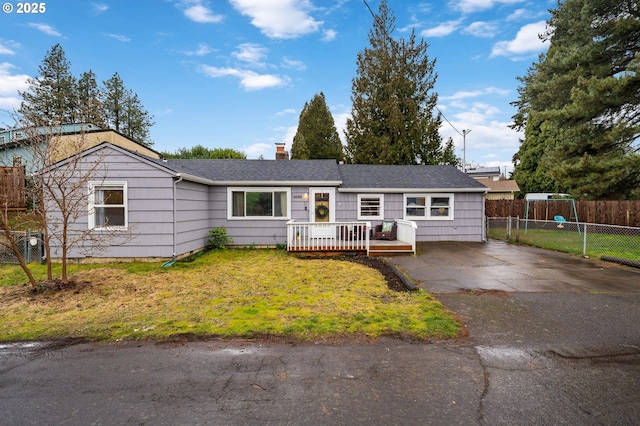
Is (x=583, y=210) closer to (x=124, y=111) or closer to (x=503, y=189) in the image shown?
(x=503, y=189)

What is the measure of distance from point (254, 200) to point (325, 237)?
322cm

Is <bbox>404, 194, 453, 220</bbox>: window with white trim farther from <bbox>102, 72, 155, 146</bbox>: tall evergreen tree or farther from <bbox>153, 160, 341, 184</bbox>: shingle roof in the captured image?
<bbox>102, 72, 155, 146</bbox>: tall evergreen tree

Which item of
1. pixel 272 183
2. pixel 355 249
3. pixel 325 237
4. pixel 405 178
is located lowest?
pixel 355 249

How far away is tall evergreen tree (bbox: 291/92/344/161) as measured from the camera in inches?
1266

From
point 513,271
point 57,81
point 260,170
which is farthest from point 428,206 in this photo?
point 57,81

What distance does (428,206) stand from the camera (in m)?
13.5

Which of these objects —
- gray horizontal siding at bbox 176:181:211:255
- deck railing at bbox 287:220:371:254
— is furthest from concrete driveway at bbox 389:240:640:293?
gray horizontal siding at bbox 176:181:211:255

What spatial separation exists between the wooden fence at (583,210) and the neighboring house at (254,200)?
9.85m

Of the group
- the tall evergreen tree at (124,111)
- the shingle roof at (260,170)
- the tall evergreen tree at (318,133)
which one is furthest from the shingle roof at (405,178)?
the tall evergreen tree at (124,111)

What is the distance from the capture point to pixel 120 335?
4.17 meters

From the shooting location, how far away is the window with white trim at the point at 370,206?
43.2 ft

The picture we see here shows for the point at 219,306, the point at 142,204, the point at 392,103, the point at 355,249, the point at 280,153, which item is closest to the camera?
the point at 219,306

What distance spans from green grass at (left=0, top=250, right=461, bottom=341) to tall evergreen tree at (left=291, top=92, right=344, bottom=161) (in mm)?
24870

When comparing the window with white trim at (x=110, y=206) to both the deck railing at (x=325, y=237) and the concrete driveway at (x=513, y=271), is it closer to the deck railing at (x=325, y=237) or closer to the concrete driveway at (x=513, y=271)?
the deck railing at (x=325, y=237)
